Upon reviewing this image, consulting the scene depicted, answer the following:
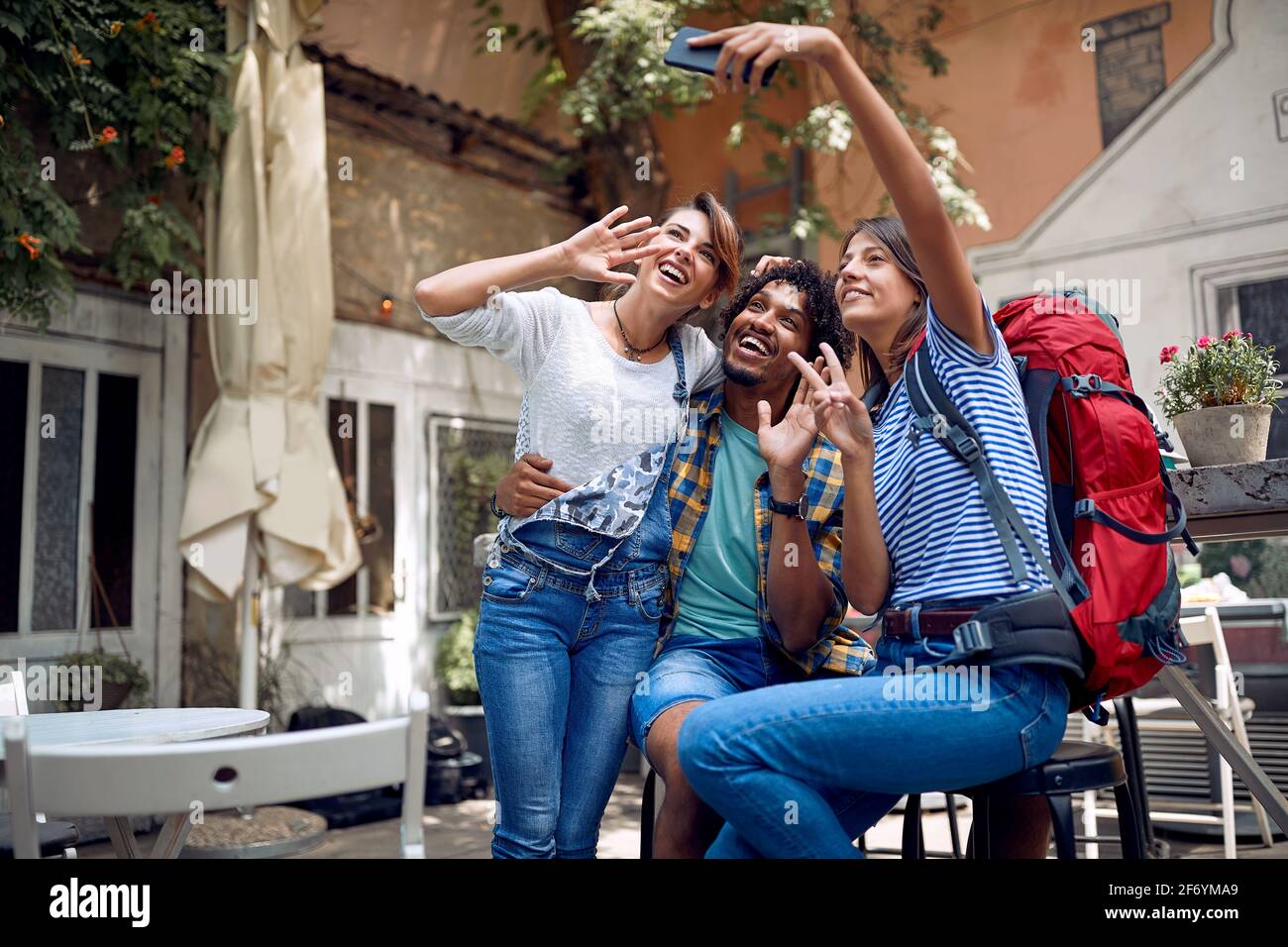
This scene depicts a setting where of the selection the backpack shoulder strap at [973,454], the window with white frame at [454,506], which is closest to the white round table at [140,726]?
the backpack shoulder strap at [973,454]

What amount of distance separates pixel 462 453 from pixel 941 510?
18.9 ft

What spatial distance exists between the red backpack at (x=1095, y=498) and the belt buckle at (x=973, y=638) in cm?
11

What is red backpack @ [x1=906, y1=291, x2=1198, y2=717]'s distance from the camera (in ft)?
5.68

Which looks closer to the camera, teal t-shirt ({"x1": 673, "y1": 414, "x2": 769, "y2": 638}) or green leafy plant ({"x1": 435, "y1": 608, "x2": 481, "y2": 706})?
teal t-shirt ({"x1": 673, "y1": 414, "x2": 769, "y2": 638})

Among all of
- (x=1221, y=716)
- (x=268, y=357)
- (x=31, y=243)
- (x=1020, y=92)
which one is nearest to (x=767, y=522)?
(x=1221, y=716)

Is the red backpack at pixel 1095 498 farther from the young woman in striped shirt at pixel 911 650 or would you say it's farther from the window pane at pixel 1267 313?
the window pane at pixel 1267 313

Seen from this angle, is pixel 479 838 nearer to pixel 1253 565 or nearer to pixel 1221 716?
pixel 1221 716

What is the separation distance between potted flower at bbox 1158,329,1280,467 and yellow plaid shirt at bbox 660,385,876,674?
87cm

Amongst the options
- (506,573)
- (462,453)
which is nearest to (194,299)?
(462,453)

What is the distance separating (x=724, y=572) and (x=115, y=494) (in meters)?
4.42

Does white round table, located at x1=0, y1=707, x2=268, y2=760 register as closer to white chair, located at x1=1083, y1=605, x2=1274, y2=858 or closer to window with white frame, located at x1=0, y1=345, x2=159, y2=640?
white chair, located at x1=1083, y1=605, x2=1274, y2=858

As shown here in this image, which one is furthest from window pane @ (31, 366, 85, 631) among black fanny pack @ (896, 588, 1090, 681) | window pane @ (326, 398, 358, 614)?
black fanny pack @ (896, 588, 1090, 681)

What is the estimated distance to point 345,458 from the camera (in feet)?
22.0
